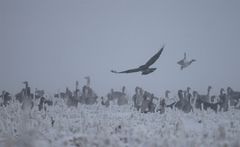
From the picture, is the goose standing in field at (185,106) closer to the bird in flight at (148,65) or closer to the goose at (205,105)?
the goose at (205,105)

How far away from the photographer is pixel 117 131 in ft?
32.3

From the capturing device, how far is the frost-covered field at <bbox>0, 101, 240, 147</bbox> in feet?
25.4

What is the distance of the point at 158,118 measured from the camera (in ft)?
42.2

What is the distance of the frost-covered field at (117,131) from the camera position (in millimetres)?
7742

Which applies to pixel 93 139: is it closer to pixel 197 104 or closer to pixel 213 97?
pixel 197 104

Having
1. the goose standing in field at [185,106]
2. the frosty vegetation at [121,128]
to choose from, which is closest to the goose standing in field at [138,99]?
the frosty vegetation at [121,128]

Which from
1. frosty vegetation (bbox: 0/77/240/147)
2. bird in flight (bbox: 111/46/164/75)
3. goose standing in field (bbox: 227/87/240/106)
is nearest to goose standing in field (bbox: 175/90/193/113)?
frosty vegetation (bbox: 0/77/240/147)

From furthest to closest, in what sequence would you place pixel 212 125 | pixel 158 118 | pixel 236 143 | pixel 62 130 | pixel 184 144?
pixel 158 118 → pixel 212 125 → pixel 62 130 → pixel 184 144 → pixel 236 143

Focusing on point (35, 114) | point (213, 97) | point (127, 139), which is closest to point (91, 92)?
point (35, 114)

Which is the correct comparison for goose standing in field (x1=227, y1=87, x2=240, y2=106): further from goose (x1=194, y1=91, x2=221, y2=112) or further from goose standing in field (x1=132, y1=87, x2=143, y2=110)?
goose standing in field (x1=132, y1=87, x2=143, y2=110)

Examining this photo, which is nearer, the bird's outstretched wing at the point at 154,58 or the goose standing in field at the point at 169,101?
the bird's outstretched wing at the point at 154,58

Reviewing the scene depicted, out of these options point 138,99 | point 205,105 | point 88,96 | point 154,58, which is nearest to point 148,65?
point 154,58

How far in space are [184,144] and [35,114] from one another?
7.26 m

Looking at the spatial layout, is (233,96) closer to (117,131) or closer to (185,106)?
(185,106)
